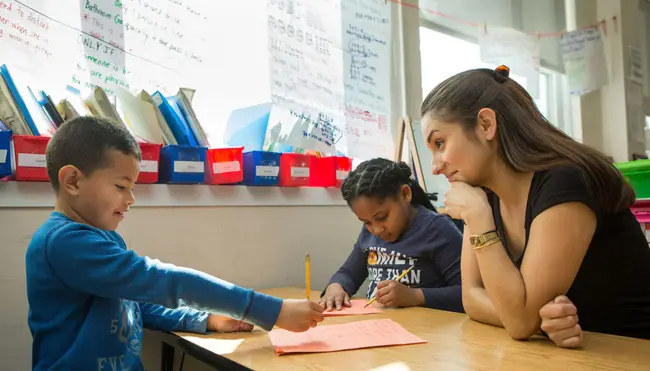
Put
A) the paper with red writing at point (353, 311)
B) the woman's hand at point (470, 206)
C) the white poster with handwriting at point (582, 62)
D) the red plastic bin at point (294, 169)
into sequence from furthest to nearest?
the white poster with handwriting at point (582, 62)
the red plastic bin at point (294, 169)
the paper with red writing at point (353, 311)
the woman's hand at point (470, 206)

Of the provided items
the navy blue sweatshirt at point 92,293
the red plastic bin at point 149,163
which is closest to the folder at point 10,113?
the red plastic bin at point 149,163

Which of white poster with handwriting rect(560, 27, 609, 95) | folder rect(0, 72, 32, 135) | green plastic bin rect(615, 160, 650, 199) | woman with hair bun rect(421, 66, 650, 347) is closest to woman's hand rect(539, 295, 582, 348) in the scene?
woman with hair bun rect(421, 66, 650, 347)

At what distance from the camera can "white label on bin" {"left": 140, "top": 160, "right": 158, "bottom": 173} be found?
5.20 ft

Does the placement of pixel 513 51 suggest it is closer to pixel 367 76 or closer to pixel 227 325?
pixel 367 76

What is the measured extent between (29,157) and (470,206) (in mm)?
1207

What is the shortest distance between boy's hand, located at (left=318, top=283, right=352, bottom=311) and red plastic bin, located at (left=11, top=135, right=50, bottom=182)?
2.89 feet

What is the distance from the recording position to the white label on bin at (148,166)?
5.20ft

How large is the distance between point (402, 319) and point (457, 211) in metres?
0.30

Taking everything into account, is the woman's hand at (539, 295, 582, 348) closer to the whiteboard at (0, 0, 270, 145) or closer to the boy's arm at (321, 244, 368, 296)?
the boy's arm at (321, 244, 368, 296)

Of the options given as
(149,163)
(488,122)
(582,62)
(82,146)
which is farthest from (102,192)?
(582,62)

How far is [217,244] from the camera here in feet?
6.03

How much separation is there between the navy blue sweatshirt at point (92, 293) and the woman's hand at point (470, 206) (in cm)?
42

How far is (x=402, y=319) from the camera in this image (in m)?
1.15

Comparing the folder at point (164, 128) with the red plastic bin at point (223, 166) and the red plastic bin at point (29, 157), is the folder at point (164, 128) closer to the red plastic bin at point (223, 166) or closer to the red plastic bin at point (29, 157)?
the red plastic bin at point (223, 166)
